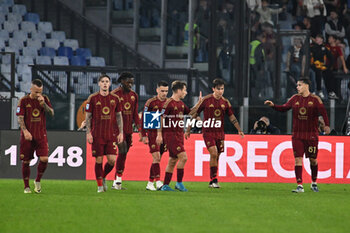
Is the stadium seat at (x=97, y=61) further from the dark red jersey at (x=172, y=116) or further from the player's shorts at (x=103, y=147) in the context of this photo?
the player's shorts at (x=103, y=147)

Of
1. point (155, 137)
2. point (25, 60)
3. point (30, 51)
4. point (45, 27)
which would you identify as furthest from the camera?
point (45, 27)

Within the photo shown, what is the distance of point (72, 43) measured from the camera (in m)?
23.2

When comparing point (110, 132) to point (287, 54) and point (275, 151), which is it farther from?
point (287, 54)

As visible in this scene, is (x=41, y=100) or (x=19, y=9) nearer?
(x=41, y=100)

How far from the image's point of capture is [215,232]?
7.44 m

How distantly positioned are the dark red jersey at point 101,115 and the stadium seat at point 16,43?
11.0 meters

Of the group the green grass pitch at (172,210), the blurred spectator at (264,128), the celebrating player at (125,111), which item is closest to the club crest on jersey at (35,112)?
the green grass pitch at (172,210)

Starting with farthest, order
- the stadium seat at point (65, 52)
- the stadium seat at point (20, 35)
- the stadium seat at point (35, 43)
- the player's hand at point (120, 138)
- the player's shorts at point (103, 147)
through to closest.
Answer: the stadium seat at point (65, 52)
the stadium seat at point (35, 43)
the stadium seat at point (20, 35)
the player's hand at point (120, 138)
the player's shorts at point (103, 147)

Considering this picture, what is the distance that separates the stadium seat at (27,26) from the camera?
74.4 feet

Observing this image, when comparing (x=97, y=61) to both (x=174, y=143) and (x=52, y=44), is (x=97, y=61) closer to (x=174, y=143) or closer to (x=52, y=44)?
(x=52, y=44)

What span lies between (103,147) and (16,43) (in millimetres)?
11283

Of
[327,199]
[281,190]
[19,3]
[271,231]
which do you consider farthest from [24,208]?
[19,3]

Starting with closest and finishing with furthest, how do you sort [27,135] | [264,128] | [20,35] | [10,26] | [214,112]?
[27,135], [214,112], [264,128], [20,35], [10,26]

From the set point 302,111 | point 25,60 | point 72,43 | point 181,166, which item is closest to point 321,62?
point 302,111
